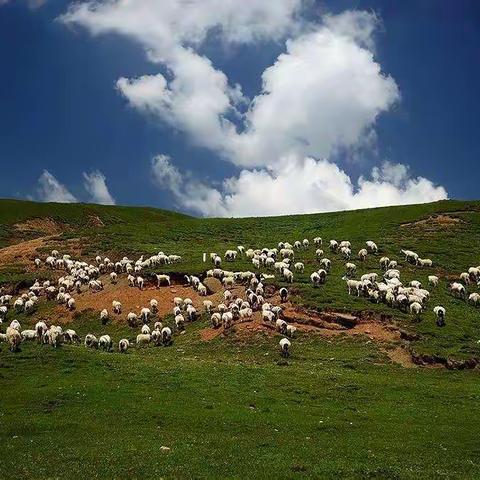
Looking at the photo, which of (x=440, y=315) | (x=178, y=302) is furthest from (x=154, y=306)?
(x=440, y=315)

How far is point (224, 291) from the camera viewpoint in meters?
48.9

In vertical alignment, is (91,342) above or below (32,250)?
below

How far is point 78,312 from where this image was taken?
4975cm

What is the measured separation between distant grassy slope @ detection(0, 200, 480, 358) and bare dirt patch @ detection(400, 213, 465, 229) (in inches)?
5.4

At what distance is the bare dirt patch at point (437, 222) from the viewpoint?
79.5 m

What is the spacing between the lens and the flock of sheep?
4041cm

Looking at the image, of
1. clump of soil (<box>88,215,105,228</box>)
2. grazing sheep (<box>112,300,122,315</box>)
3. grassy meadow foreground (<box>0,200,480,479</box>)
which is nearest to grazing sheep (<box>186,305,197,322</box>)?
grassy meadow foreground (<box>0,200,480,479</box>)

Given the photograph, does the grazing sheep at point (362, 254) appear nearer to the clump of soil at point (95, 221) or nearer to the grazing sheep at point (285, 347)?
the grazing sheep at point (285, 347)

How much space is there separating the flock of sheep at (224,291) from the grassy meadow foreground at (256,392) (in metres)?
0.92

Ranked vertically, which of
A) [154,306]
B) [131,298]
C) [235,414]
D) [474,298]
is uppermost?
[474,298]

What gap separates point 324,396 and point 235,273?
79.8 feet

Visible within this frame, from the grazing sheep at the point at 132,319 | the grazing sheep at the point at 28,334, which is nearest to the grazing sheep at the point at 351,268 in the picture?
the grazing sheep at the point at 132,319

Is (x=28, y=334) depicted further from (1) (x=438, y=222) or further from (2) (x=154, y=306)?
(1) (x=438, y=222)

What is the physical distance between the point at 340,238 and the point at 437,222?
16.1m
